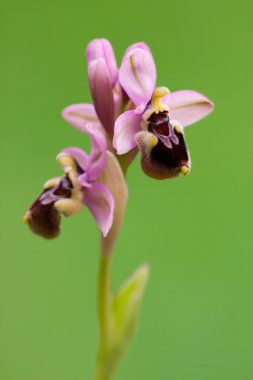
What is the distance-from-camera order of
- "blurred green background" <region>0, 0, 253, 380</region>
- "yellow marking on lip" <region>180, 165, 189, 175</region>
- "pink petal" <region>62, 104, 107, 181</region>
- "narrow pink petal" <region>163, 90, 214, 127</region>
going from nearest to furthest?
"yellow marking on lip" <region>180, 165, 189, 175</region>
"pink petal" <region>62, 104, 107, 181</region>
"narrow pink petal" <region>163, 90, 214, 127</region>
"blurred green background" <region>0, 0, 253, 380</region>

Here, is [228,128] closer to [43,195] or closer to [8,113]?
[8,113]

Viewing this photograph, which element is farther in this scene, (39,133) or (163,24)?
(163,24)

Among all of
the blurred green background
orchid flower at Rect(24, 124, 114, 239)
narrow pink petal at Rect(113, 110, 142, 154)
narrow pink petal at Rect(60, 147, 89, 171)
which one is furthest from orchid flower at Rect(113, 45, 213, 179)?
the blurred green background

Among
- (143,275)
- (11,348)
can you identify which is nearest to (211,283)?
(11,348)

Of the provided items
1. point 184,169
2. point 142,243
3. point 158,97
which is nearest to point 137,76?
point 158,97

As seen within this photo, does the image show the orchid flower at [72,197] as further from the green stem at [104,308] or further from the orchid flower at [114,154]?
the green stem at [104,308]

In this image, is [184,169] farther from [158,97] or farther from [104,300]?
[104,300]

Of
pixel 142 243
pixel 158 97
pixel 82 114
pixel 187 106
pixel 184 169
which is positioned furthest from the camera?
pixel 142 243

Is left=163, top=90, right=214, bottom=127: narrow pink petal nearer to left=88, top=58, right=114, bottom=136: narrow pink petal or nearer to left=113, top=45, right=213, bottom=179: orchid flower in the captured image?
left=113, top=45, right=213, bottom=179: orchid flower
